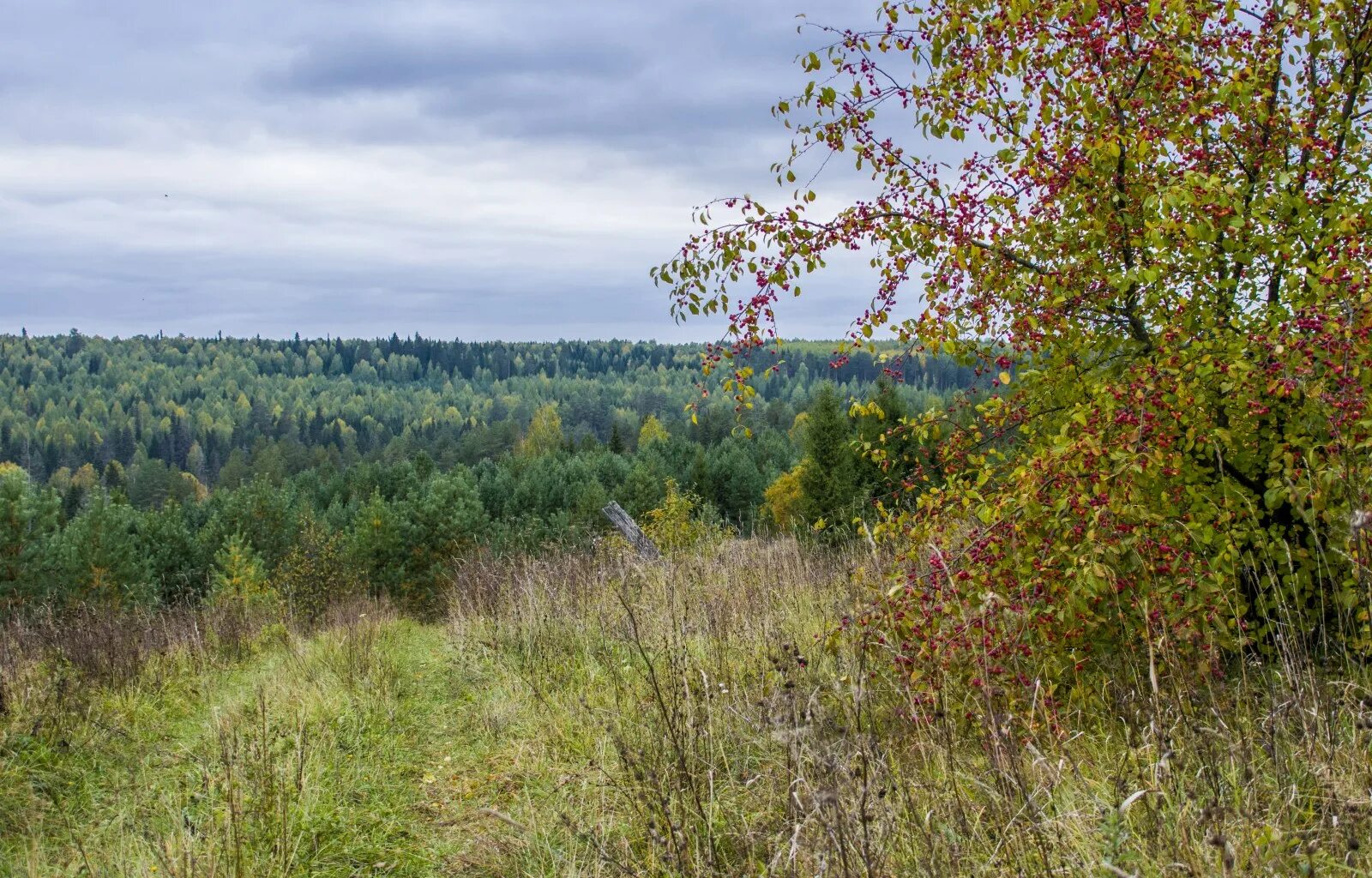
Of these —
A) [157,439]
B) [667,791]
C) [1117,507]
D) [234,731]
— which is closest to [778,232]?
[1117,507]

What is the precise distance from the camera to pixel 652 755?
3.83 metres

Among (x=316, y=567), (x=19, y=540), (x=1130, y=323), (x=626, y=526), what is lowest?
(x=316, y=567)

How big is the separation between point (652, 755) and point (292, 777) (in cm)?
191

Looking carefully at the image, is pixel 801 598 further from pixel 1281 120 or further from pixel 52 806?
pixel 52 806

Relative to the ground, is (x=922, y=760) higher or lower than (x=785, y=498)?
higher

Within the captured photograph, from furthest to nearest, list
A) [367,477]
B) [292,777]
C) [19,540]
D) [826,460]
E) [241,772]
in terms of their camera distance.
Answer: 1. [367,477]
2. [826,460]
3. [19,540]
4. [241,772]
5. [292,777]

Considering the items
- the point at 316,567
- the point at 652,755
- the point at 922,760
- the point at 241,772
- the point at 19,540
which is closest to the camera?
the point at 922,760

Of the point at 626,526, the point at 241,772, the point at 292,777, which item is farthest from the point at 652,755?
the point at 626,526

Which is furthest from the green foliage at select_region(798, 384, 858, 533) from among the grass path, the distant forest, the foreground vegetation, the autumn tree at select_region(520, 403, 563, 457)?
the autumn tree at select_region(520, 403, 563, 457)

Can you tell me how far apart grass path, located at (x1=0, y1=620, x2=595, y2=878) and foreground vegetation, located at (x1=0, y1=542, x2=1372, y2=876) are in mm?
22

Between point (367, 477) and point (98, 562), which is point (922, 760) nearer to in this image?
point (98, 562)

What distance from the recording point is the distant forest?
1433 inches

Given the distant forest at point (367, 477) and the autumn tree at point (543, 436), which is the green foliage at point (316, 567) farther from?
the autumn tree at point (543, 436)

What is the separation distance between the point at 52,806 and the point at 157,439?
147 meters
